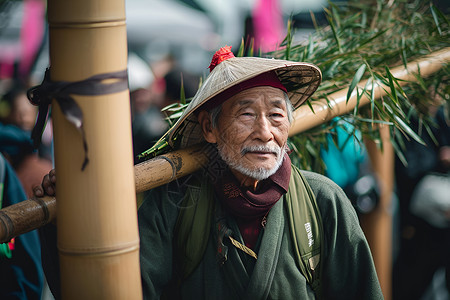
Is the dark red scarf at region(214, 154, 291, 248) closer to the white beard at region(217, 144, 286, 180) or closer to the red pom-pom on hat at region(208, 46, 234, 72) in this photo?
the white beard at region(217, 144, 286, 180)

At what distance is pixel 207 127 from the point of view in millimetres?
2205

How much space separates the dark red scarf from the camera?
2092mm

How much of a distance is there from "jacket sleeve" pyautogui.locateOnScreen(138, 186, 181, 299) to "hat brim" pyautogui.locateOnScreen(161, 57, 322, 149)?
8.2 inches

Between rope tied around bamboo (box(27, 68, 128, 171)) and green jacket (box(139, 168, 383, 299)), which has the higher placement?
rope tied around bamboo (box(27, 68, 128, 171))

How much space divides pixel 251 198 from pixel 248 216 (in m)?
0.07

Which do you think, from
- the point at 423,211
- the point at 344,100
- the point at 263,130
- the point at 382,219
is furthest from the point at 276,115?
the point at 423,211

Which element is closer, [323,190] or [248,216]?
[248,216]

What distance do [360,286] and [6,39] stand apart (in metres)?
5.70

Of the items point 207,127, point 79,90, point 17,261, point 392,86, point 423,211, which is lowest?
point 423,211

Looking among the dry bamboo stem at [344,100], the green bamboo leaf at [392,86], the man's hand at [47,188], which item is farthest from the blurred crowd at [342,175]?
the man's hand at [47,188]

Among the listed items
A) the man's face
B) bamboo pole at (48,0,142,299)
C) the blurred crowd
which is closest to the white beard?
the man's face

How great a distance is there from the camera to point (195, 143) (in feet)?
7.54

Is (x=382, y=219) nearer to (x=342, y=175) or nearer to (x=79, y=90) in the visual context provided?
(x=342, y=175)

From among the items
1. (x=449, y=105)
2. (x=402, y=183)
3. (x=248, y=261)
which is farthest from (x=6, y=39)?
(x=248, y=261)
